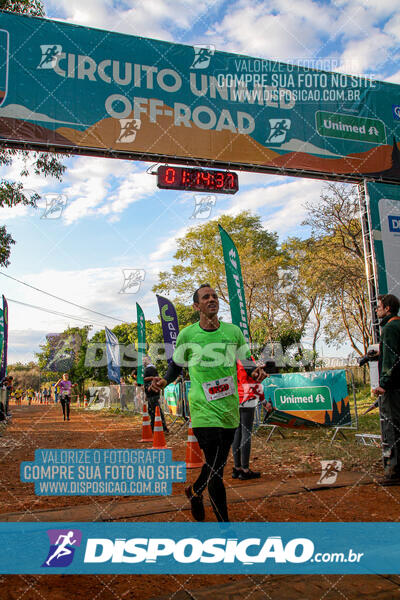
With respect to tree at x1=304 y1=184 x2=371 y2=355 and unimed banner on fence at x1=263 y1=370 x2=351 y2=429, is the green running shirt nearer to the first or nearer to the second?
unimed banner on fence at x1=263 y1=370 x2=351 y2=429

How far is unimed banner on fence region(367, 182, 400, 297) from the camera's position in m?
6.84

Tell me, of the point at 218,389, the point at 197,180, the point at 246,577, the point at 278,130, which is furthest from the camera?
the point at 278,130

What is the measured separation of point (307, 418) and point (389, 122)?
574 cm

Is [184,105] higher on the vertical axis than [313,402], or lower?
higher

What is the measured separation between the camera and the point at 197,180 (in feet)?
23.7

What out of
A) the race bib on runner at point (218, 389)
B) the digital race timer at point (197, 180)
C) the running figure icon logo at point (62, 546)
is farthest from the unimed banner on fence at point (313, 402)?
the running figure icon logo at point (62, 546)

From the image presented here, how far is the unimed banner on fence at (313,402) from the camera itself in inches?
335

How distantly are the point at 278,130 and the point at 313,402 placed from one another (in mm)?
5117

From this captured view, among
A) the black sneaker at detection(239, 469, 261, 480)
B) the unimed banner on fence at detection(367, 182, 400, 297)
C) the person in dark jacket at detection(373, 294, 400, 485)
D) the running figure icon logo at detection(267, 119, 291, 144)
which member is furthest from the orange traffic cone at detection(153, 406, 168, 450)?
the running figure icon logo at detection(267, 119, 291, 144)

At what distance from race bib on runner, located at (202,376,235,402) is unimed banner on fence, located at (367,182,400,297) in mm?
4186

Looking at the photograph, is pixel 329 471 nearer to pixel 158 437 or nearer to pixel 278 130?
pixel 158 437

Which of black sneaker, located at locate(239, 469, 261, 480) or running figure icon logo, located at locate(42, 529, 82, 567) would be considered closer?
running figure icon logo, located at locate(42, 529, 82, 567)

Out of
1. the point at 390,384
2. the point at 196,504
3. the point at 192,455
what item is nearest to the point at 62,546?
the point at 196,504

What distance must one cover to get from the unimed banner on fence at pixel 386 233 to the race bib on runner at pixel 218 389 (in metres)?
4.19
